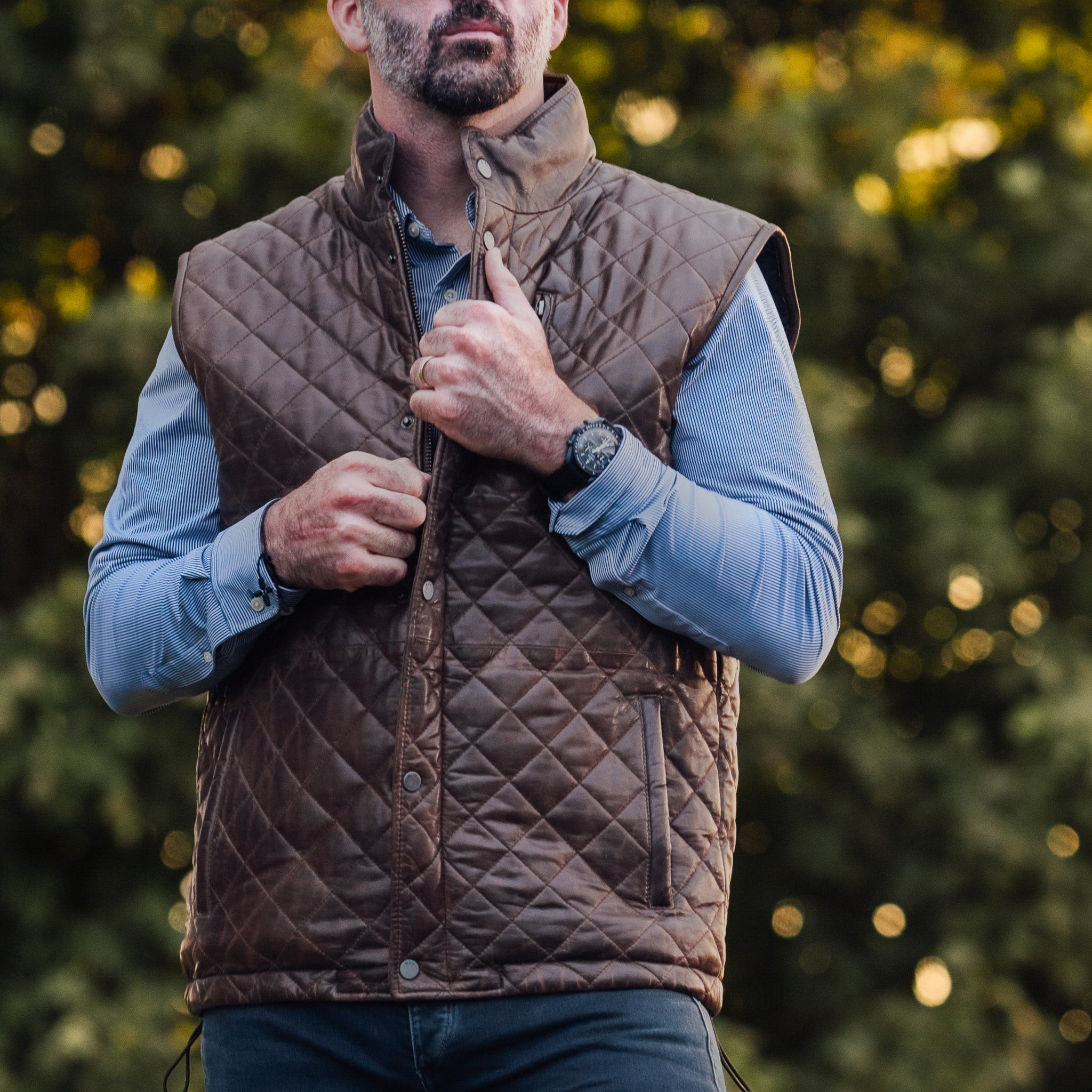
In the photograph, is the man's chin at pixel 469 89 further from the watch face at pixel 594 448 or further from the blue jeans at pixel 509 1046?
the blue jeans at pixel 509 1046

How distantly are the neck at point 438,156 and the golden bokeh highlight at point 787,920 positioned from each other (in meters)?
4.82

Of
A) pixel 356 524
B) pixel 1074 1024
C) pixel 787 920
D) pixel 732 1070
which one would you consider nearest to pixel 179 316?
pixel 356 524

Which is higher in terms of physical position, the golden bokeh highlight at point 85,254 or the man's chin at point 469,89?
the man's chin at point 469,89

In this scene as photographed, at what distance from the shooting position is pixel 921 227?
6.34 metres

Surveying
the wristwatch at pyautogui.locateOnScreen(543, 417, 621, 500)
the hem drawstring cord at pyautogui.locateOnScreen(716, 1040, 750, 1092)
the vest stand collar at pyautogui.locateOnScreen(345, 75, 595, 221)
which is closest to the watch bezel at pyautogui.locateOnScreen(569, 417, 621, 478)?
the wristwatch at pyautogui.locateOnScreen(543, 417, 621, 500)

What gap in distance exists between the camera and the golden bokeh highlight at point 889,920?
238 inches

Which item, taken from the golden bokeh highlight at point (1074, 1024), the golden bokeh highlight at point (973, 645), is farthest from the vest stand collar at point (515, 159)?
the golden bokeh highlight at point (1074, 1024)

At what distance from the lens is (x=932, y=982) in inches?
227

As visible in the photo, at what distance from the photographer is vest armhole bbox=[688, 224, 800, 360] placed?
170cm

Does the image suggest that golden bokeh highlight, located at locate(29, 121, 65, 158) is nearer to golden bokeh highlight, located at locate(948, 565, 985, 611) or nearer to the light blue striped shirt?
golden bokeh highlight, located at locate(948, 565, 985, 611)

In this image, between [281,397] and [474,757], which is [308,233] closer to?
[281,397]

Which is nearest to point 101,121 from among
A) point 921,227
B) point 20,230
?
point 20,230

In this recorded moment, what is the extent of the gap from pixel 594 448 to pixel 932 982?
4700 millimetres

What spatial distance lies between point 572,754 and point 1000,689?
471 centimetres
